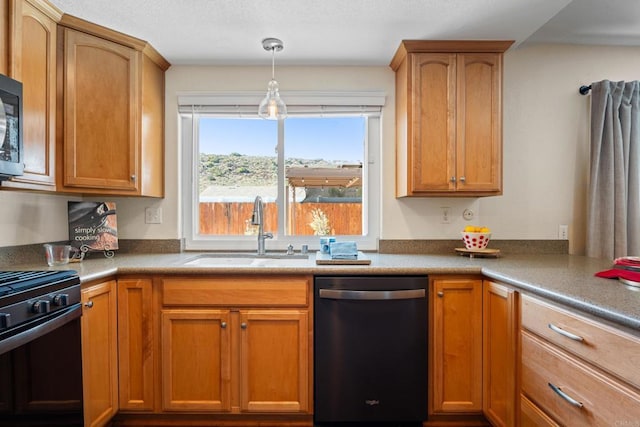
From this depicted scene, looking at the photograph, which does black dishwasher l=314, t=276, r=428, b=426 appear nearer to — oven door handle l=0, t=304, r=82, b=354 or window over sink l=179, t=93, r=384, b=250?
window over sink l=179, t=93, r=384, b=250

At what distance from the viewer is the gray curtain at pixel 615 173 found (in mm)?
2211

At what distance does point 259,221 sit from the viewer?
2.34 meters

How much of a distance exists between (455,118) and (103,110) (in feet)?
6.66

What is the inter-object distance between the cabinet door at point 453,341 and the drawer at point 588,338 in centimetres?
37

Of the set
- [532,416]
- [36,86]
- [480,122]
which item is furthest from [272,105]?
[532,416]

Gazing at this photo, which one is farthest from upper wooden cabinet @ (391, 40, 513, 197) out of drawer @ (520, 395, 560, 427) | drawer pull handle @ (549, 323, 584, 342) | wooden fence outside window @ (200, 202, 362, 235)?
drawer @ (520, 395, 560, 427)

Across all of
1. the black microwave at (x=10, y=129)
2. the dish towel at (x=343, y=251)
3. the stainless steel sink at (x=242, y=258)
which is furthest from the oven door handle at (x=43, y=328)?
the dish towel at (x=343, y=251)

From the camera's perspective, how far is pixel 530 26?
1939mm

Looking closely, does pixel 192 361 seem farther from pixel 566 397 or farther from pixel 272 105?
pixel 566 397

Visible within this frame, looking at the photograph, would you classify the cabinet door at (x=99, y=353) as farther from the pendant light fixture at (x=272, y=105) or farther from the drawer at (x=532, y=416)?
the drawer at (x=532, y=416)

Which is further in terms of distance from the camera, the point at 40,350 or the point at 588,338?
the point at 40,350

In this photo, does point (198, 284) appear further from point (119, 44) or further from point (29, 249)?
point (119, 44)

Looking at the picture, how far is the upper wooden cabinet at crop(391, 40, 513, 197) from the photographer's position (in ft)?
6.91

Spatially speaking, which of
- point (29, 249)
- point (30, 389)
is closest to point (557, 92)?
point (30, 389)
